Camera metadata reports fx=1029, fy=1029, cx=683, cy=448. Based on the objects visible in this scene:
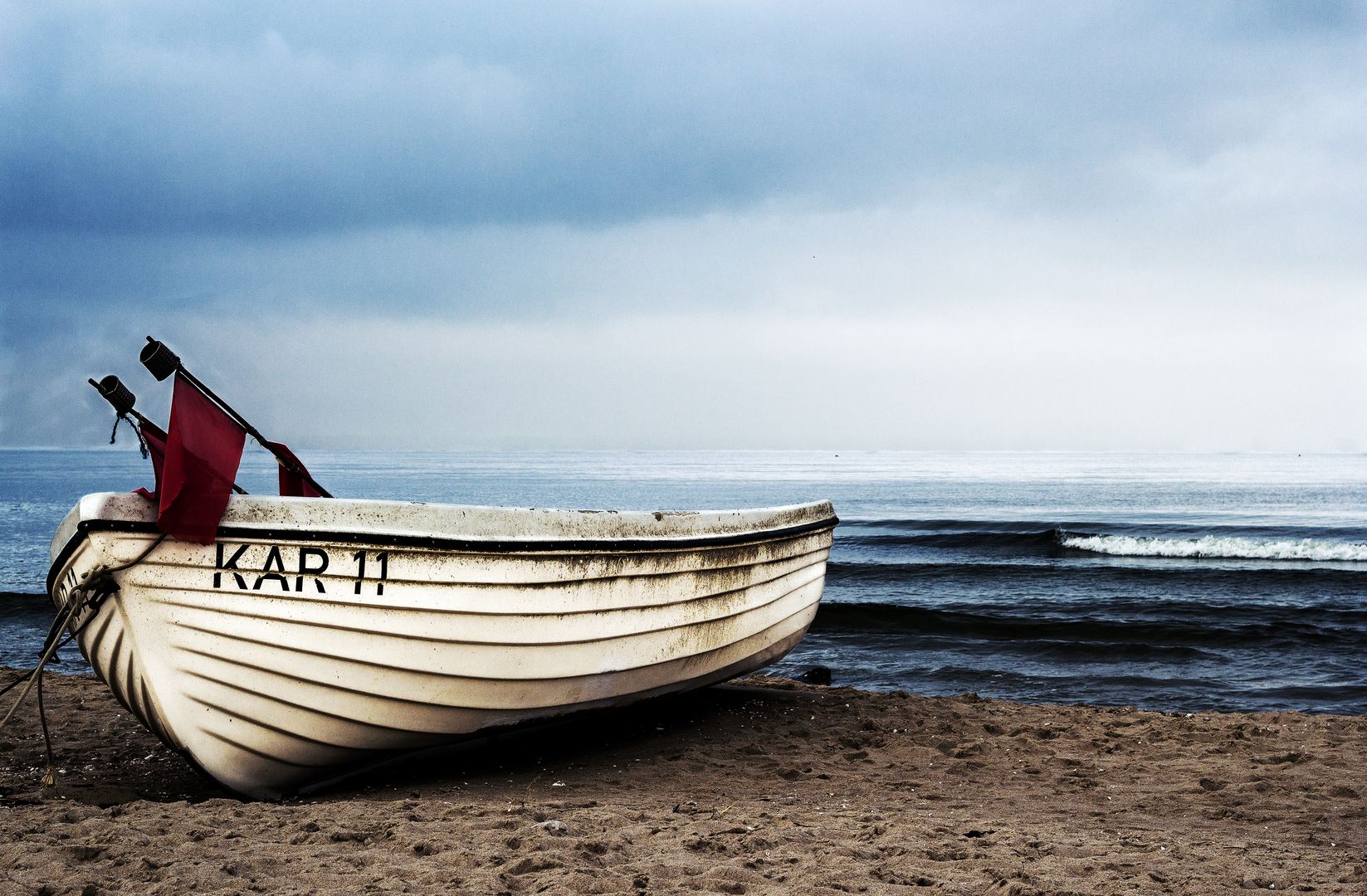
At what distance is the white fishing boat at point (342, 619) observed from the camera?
475 cm

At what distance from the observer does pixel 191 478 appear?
15.2 feet

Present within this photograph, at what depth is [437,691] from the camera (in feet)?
17.1

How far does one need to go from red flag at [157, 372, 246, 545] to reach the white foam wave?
22.2 metres

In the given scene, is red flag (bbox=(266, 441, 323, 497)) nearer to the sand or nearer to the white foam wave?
the sand

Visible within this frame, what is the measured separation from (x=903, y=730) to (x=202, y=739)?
4.62 meters

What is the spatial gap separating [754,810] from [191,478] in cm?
310

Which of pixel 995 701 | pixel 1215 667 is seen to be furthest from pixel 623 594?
pixel 1215 667

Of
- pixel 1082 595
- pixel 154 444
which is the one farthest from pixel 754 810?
pixel 1082 595

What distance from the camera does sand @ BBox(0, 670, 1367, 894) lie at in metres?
3.92

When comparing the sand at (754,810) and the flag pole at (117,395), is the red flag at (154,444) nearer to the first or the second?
the flag pole at (117,395)

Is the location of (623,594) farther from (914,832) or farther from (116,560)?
(116,560)

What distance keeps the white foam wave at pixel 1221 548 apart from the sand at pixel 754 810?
16834 millimetres

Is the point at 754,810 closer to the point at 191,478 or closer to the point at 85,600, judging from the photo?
the point at 191,478

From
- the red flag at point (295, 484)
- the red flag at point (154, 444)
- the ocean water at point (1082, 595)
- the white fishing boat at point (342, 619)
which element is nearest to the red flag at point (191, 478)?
the white fishing boat at point (342, 619)
